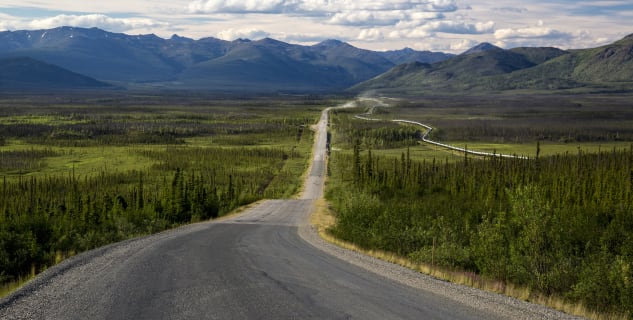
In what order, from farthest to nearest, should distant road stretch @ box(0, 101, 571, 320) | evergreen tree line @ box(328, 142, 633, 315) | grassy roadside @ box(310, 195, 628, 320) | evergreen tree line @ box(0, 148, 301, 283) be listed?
evergreen tree line @ box(0, 148, 301, 283) → evergreen tree line @ box(328, 142, 633, 315) → grassy roadside @ box(310, 195, 628, 320) → distant road stretch @ box(0, 101, 571, 320)

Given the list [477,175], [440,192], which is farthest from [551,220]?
[477,175]

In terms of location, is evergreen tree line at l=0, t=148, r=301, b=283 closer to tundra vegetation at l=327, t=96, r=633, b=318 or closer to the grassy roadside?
tundra vegetation at l=327, t=96, r=633, b=318

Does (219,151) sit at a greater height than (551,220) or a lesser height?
lesser

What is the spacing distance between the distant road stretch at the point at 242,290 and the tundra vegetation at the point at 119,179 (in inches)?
197

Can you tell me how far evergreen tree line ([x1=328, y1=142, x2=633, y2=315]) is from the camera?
22.6 meters

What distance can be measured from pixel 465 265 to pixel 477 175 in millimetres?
50840

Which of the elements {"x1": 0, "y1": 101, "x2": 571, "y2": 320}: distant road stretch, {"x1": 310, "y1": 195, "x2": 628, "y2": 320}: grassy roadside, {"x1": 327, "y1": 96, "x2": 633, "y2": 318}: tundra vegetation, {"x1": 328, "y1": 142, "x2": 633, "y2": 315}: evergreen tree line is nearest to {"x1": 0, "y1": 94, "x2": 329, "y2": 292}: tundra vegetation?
{"x1": 0, "y1": 101, "x2": 571, "y2": 320}: distant road stretch

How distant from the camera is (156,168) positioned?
4092 inches

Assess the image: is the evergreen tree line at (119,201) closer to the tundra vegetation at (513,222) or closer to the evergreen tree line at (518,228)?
the tundra vegetation at (513,222)

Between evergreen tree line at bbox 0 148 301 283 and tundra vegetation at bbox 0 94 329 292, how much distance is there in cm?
8

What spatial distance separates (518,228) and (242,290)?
2364cm

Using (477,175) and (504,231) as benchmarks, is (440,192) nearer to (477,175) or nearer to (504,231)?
(477,175)

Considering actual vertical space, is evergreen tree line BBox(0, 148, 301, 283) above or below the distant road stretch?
below

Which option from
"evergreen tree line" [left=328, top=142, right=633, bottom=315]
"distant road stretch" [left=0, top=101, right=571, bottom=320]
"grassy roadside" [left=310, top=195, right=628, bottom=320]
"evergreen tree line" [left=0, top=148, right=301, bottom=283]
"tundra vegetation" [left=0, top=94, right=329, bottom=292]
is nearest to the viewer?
"distant road stretch" [left=0, top=101, right=571, bottom=320]
